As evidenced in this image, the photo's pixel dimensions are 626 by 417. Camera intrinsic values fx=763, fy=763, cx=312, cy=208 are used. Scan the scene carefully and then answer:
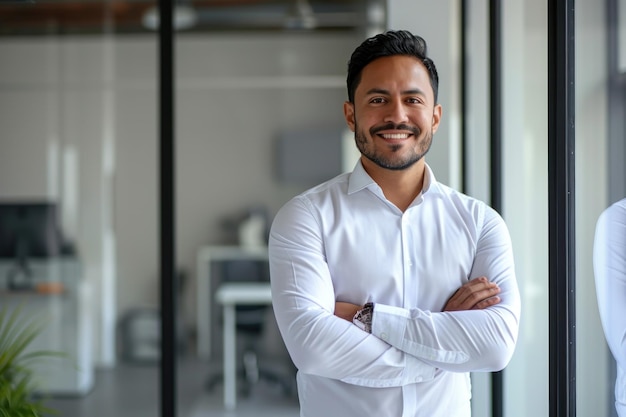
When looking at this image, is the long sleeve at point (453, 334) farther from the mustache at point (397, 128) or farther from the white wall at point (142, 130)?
the white wall at point (142, 130)

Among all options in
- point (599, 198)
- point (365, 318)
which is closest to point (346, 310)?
point (365, 318)

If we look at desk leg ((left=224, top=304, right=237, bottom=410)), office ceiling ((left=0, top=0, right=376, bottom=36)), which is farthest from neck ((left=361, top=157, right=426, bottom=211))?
office ceiling ((left=0, top=0, right=376, bottom=36))

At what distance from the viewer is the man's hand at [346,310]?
1678 millimetres

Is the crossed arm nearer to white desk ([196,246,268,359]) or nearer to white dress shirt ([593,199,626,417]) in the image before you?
white dress shirt ([593,199,626,417])

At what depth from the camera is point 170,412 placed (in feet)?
8.68

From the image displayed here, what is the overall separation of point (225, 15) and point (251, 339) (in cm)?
229

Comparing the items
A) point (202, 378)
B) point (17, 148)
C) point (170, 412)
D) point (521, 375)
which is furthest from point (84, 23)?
point (521, 375)

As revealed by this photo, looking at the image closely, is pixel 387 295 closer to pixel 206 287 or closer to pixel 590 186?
pixel 590 186

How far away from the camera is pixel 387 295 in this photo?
5.60 feet

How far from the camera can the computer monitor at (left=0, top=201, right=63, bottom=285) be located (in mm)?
5027

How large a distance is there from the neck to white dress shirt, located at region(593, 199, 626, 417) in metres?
0.47

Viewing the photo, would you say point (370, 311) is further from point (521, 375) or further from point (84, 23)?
point (84, 23)

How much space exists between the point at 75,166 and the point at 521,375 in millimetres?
3498

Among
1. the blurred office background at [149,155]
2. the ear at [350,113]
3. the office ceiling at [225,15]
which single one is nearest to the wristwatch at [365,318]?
the ear at [350,113]
